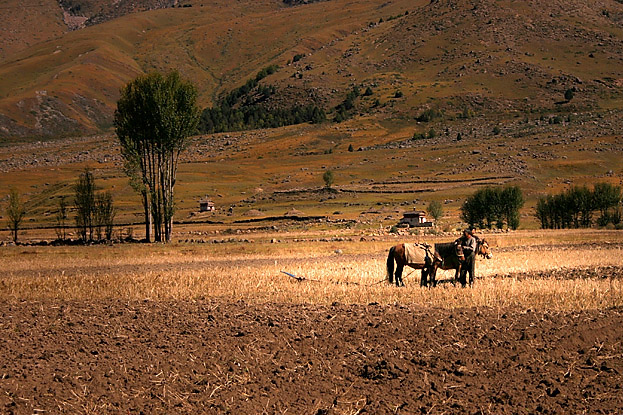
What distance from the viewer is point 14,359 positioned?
13672 millimetres

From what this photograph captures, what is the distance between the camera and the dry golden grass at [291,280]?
20.0 m

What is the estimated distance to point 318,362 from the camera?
1311 cm

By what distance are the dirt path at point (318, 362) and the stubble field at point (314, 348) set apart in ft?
0.12

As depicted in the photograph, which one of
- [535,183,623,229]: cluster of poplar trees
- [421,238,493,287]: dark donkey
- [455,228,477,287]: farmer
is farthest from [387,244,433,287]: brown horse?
[535,183,623,229]: cluster of poplar trees

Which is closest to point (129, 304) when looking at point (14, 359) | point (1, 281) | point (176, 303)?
point (176, 303)

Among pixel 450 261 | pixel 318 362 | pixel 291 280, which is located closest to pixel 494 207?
pixel 291 280

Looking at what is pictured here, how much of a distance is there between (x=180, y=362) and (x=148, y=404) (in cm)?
210

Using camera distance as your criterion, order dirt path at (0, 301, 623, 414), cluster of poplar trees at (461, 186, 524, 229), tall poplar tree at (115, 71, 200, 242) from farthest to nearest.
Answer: cluster of poplar trees at (461, 186, 524, 229) → tall poplar tree at (115, 71, 200, 242) → dirt path at (0, 301, 623, 414)

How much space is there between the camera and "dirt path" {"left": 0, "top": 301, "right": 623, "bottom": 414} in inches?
440

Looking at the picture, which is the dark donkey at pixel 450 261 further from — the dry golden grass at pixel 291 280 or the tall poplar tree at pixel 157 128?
the tall poplar tree at pixel 157 128

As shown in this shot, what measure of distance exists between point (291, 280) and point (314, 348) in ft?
38.7

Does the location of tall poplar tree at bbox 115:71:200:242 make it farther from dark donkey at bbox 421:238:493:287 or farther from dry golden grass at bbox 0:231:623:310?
dark donkey at bbox 421:238:493:287

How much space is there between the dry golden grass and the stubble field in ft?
0.57

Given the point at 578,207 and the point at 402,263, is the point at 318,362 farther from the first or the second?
the point at 578,207
